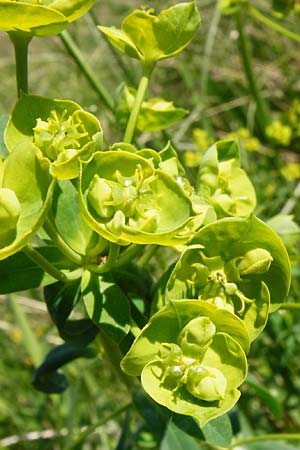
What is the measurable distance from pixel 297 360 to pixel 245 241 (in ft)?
4.57

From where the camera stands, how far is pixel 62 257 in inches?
52.4

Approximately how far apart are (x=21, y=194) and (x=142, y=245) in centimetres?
28

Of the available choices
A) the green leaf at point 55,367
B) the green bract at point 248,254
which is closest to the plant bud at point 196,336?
the green bract at point 248,254

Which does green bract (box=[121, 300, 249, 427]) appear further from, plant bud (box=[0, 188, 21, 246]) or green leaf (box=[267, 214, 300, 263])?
green leaf (box=[267, 214, 300, 263])

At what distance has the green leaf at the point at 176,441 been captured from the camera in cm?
166

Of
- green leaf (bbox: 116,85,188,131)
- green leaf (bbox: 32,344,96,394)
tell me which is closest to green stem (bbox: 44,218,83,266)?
green leaf (bbox: 116,85,188,131)

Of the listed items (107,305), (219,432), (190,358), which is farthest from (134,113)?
(219,432)

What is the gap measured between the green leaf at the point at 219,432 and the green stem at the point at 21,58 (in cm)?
77

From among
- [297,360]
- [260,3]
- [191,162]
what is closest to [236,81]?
[260,3]

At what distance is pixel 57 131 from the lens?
116 cm

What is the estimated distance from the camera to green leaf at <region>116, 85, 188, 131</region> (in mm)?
1554

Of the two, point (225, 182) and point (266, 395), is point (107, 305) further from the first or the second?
point (266, 395)

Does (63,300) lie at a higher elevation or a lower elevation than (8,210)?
lower

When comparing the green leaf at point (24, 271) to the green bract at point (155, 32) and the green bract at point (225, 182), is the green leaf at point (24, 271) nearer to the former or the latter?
the green bract at point (225, 182)
